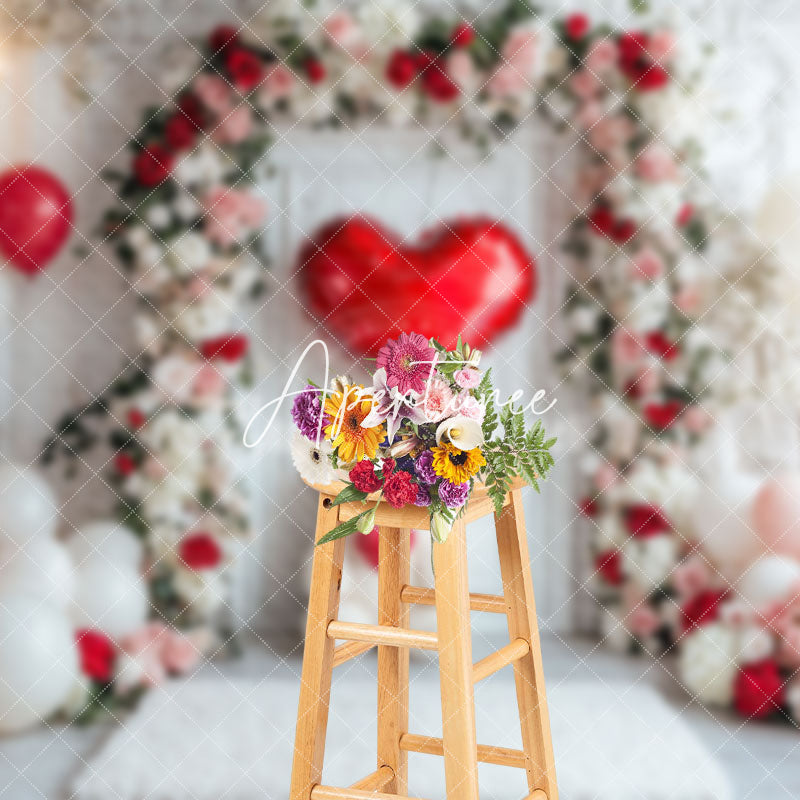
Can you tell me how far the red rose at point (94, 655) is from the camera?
2.64 meters

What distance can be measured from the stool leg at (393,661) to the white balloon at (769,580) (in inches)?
50.7

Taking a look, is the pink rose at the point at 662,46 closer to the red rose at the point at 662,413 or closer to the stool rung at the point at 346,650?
the red rose at the point at 662,413

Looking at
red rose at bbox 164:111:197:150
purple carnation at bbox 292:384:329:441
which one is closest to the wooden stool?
purple carnation at bbox 292:384:329:441

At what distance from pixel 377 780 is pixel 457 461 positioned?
0.64m

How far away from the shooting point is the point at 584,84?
9.86ft

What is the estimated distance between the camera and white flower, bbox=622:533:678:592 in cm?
295

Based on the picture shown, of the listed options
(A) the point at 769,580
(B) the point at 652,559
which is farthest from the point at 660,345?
(A) the point at 769,580

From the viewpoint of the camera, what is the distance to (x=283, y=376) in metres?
3.13

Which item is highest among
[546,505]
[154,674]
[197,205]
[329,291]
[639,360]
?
[197,205]

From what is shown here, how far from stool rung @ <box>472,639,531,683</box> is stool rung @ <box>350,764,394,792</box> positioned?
0.30m

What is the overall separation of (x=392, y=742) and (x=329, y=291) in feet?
5.28

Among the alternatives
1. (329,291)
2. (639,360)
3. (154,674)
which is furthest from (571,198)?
(154,674)

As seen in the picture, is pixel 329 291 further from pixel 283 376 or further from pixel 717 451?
pixel 717 451

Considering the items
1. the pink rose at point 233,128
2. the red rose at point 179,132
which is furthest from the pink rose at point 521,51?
the red rose at point 179,132
